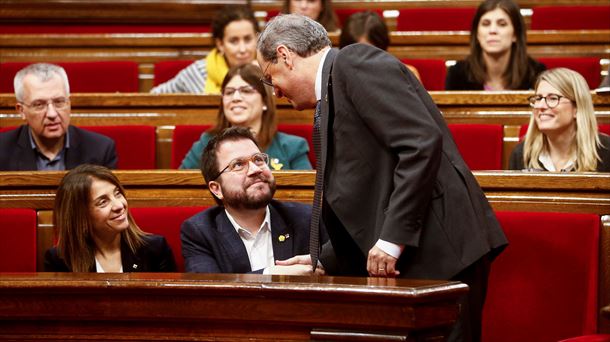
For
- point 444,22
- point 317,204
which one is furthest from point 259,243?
point 444,22

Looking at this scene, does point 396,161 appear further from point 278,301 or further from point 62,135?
point 62,135

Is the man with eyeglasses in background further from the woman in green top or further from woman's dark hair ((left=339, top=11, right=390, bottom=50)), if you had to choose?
woman's dark hair ((left=339, top=11, right=390, bottom=50))

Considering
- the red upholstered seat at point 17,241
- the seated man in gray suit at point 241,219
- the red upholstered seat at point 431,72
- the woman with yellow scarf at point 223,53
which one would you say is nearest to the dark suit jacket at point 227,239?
the seated man in gray suit at point 241,219

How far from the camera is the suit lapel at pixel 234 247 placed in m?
1.05

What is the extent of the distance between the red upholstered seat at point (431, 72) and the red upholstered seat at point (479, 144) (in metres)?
0.39

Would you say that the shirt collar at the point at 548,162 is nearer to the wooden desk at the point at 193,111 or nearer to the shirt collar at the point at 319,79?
the wooden desk at the point at 193,111

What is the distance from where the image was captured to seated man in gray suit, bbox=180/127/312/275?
1.06 meters

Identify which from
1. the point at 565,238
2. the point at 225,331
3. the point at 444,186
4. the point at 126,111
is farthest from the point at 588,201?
the point at 126,111

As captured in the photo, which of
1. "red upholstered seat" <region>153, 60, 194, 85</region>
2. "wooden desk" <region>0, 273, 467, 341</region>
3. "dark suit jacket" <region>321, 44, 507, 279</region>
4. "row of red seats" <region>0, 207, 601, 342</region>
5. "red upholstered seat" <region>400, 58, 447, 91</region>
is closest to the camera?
"wooden desk" <region>0, 273, 467, 341</region>

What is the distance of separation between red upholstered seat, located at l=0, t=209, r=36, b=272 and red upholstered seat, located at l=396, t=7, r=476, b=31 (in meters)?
1.16

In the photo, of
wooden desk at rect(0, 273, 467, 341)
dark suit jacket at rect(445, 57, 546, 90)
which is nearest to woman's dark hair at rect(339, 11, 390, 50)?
dark suit jacket at rect(445, 57, 546, 90)

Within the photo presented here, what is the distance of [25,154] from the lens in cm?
142

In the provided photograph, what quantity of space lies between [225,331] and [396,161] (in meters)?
0.24

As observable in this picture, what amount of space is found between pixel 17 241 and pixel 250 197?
0.95 ft
